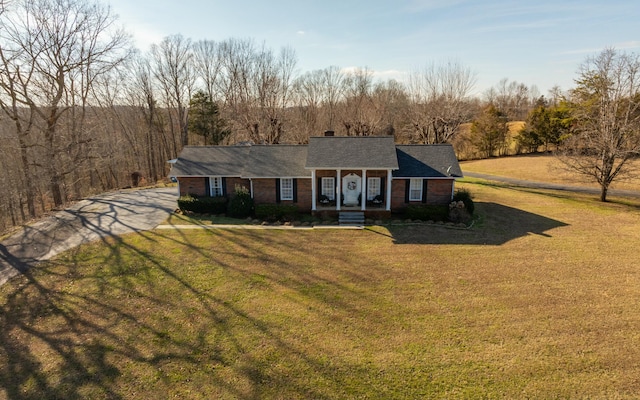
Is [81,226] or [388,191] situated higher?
[388,191]

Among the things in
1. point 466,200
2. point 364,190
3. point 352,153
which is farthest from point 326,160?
point 466,200

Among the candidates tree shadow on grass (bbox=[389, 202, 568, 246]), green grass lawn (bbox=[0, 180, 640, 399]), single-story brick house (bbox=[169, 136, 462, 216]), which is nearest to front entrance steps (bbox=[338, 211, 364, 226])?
single-story brick house (bbox=[169, 136, 462, 216])

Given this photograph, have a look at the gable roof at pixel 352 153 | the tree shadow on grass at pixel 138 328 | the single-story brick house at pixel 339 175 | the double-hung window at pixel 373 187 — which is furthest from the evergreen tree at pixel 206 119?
the tree shadow on grass at pixel 138 328

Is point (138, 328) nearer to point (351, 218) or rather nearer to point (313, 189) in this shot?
point (313, 189)

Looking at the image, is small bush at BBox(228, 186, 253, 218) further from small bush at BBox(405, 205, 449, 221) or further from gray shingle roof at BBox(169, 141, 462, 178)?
small bush at BBox(405, 205, 449, 221)

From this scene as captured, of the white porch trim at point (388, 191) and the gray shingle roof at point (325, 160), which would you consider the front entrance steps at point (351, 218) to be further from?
the gray shingle roof at point (325, 160)

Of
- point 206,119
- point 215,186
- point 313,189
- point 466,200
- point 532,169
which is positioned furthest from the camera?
point 532,169
